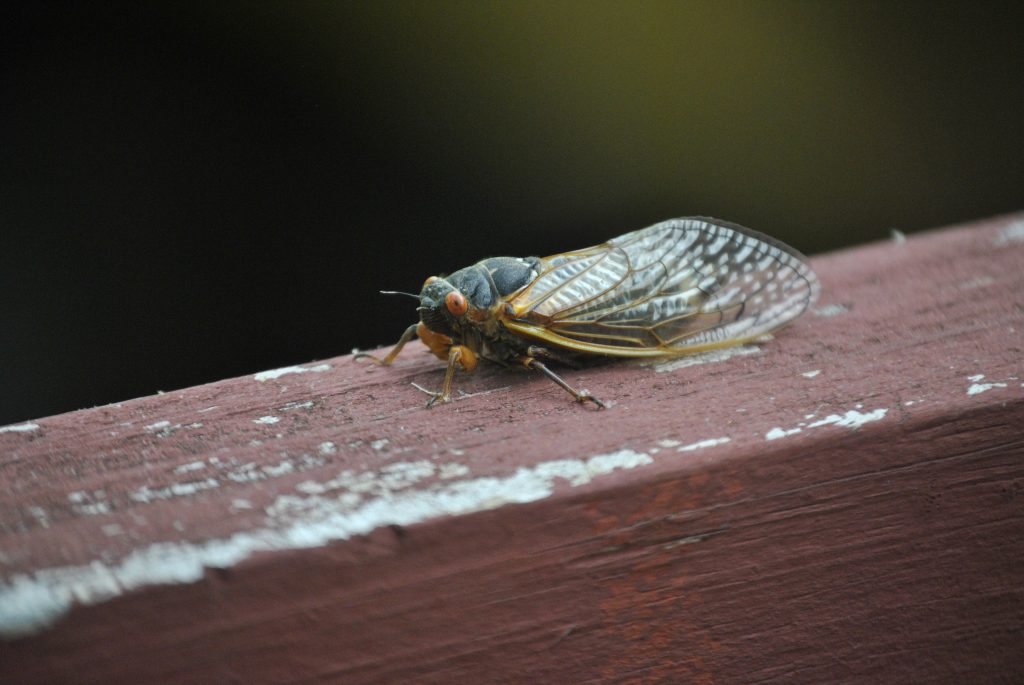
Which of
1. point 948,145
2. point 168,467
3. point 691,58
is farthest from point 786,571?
point 948,145

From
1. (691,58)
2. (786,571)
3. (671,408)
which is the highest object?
(691,58)

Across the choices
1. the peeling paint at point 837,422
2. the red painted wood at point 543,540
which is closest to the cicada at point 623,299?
the red painted wood at point 543,540

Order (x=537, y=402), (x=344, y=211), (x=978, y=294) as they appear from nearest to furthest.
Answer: (x=537, y=402), (x=978, y=294), (x=344, y=211)

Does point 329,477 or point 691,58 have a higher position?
point 691,58

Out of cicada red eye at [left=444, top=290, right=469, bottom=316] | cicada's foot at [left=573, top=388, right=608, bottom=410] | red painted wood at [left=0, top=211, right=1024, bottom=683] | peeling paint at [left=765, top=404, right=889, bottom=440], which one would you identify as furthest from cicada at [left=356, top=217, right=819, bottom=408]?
peeling paint at [left=765, top=404, right=889, bottom=440]

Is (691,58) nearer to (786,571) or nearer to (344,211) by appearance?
(344,211)

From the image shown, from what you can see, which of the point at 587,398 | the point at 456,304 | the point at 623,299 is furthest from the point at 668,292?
Answer: the point at 587,398

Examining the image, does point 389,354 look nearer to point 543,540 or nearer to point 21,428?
point 21,428

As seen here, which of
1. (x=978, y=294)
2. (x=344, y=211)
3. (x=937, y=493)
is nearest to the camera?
(x=937, y=493)

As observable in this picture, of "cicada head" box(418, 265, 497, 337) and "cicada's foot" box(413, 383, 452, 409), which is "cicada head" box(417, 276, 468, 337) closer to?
"cicada head" box(418, 265, 497, 337)
